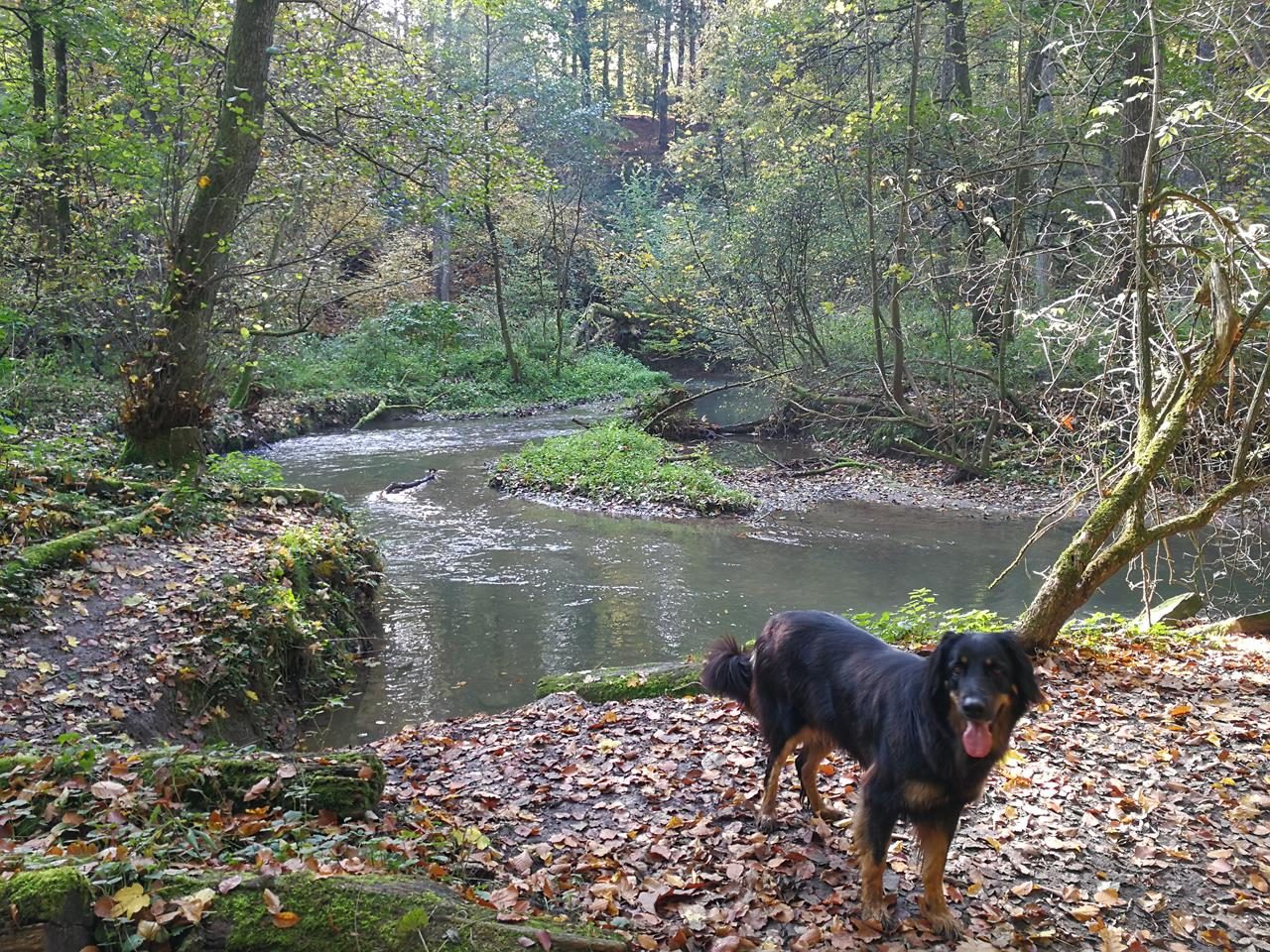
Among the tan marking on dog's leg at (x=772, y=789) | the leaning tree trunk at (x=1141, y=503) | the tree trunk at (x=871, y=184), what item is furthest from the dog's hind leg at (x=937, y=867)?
the tree trunk at (x=871, y=184)

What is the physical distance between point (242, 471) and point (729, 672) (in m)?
8.36

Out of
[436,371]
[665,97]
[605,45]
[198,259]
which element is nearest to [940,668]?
[198,259]

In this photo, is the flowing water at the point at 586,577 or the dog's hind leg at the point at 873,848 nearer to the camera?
the dog's hind leg at the point at 873,848

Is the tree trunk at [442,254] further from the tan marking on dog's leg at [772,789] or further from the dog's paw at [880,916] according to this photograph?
the dog's paw at [880,916]

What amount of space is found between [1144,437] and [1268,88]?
2493 mm

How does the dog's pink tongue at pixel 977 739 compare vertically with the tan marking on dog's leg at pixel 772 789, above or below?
above

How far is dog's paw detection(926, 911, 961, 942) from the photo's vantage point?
3.74 m

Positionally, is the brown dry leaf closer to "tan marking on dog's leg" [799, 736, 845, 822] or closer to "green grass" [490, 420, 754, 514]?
"tan marking on dog's leg" [799, 736, 845, 822]

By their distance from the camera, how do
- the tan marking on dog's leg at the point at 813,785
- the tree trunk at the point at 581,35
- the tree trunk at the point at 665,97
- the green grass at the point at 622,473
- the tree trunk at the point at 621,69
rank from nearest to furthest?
the tan marking on dog's leg at the point at 813,785
the green grass at the point at 622,473
the tree trunk at the point at 581,35
the tree trunk at the point at 665,97
the tree trunk at the point at 621,69

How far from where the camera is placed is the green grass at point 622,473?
1631 centimetres

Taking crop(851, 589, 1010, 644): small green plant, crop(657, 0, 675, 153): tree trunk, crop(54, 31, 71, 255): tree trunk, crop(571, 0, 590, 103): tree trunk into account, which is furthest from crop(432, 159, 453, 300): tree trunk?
crop(657, 0, 675, 153): tree trunk

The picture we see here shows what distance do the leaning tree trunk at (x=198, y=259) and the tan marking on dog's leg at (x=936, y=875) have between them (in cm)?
937

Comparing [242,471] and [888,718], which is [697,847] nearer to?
[888,718]

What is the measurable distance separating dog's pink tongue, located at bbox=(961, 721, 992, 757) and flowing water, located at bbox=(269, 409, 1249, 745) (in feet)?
17.4
